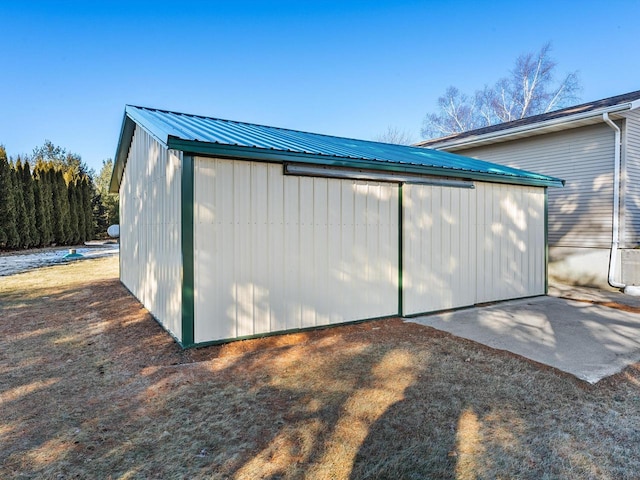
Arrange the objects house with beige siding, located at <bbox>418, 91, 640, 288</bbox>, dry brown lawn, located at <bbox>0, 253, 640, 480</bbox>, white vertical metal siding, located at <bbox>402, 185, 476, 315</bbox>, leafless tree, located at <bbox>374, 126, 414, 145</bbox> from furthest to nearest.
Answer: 1. leafless tree, located at <bbox>374, 126, 414, 145</bbox>
2. house with beige siding, located at <bbox>418, 91, 640, 288</bbox>
3. white vertical metal siding, located at <bbox>402, 185, 476, 315</bbox>
4. dry brown lawn, located at <bbox>0, 253, 640, 480</bbox>

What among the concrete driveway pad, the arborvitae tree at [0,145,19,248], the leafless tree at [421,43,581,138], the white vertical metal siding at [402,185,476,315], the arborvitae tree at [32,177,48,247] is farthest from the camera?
the leafless tree at [421,43,581,138]

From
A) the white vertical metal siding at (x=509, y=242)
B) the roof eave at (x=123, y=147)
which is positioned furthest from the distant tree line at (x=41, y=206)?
the white vertical metal siding at (x=509, y=242)

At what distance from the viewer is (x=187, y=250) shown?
394cm

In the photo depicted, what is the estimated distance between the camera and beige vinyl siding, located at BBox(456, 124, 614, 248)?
8.41 meters

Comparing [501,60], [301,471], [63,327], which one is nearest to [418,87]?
[501,60]

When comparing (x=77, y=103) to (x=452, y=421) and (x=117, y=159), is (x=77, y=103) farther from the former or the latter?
(x=452, y=421)

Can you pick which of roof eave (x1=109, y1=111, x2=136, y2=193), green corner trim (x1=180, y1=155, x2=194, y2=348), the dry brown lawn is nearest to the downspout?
the dry brown lawn

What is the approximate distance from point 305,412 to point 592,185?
9.10m

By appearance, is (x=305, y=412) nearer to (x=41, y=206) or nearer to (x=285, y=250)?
(x=285, y=250)

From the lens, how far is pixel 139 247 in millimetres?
6629

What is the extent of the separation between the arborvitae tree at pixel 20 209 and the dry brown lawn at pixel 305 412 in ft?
53.6

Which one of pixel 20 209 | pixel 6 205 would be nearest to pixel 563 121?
pixel 6 205

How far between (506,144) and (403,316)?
7390 mm

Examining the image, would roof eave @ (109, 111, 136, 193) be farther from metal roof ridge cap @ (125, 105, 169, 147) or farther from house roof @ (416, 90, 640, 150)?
house roof @ (416, 90, 640, 150)
